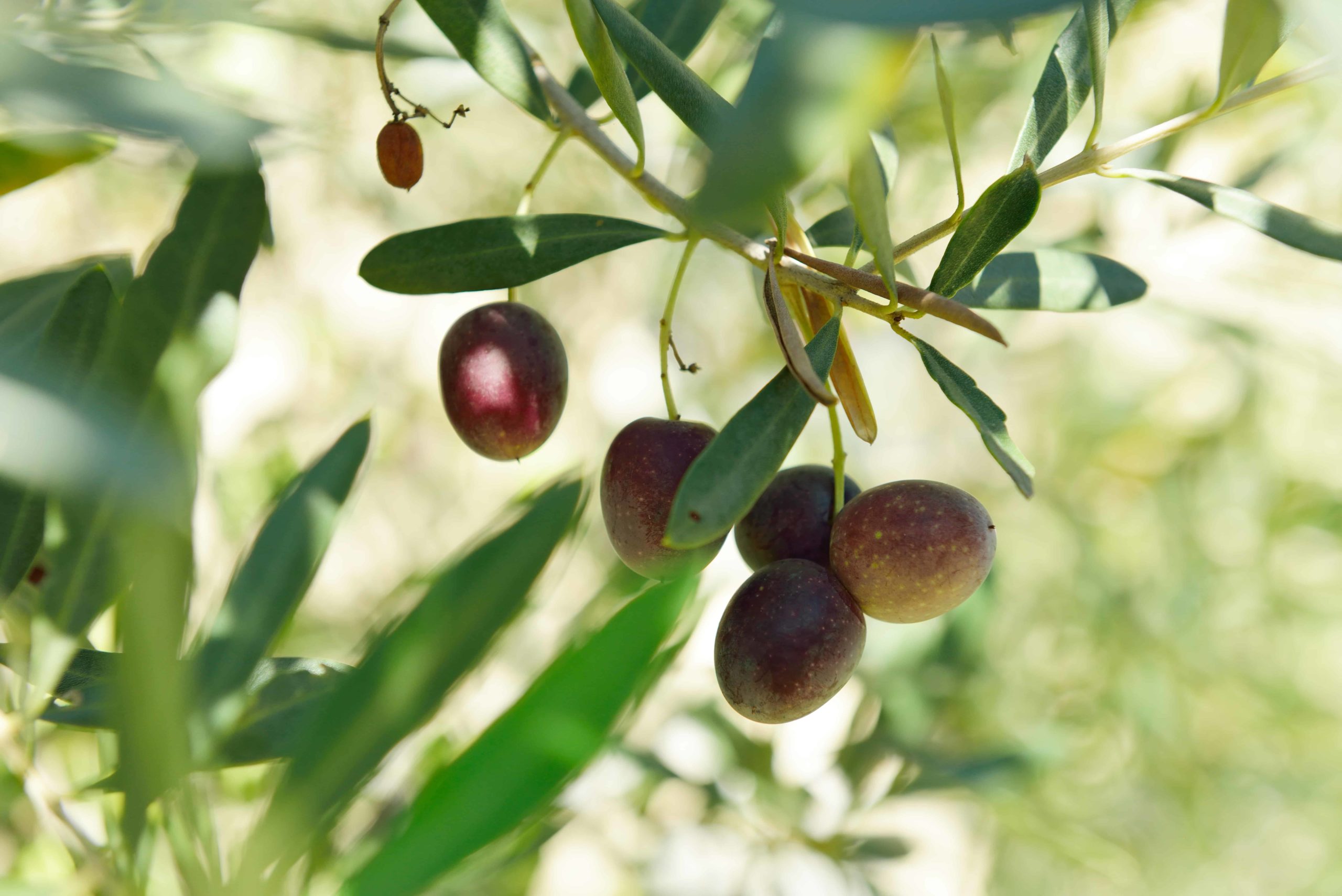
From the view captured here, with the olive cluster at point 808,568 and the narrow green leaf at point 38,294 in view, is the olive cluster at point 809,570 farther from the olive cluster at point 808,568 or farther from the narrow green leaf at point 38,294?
the narrow green leaf at point 38,294

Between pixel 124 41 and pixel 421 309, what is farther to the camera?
pixel 421 309

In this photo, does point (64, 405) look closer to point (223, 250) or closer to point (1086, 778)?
point (223, 250)

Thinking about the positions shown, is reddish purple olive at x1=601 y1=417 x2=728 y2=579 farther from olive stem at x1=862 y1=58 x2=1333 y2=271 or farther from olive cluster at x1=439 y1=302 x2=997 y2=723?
olive stem at x1=862 y1=58 x2=1333 y2=271

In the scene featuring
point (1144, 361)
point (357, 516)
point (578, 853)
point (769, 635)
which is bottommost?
point (578, 853)

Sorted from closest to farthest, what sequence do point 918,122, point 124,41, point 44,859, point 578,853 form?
1. point 124,41
2. point 44,859
3. point 918,122
4. point 578,853

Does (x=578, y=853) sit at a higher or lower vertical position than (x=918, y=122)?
lower

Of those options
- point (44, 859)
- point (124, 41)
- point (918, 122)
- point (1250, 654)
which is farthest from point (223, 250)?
point (1250, 654)

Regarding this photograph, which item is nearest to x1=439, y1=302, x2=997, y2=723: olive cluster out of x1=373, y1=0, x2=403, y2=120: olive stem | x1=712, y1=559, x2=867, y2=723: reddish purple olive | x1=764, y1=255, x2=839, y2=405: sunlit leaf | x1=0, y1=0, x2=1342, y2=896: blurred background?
x1=712, y1=559, x2=867, y2=723: reddish purple olive

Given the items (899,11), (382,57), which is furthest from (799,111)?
(382,57)
